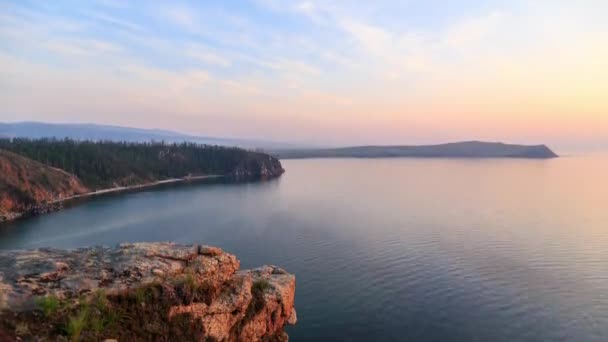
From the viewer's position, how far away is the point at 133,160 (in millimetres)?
153875

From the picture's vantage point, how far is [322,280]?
35750 mm

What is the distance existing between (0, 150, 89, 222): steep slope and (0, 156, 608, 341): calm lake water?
949 cm

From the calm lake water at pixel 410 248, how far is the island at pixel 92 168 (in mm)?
11511

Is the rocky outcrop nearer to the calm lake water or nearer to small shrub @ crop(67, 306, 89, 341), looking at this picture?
the calm lake water

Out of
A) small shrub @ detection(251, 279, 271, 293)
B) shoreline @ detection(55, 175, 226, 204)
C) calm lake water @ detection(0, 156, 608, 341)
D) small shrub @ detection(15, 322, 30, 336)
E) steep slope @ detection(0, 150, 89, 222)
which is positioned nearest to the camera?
small shrub @ detection(15, 322, 30, 336)

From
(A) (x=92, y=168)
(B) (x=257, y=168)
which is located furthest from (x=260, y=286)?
(B) (x=257, y=168)

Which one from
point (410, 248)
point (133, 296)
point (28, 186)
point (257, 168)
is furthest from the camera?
point (257, 168)

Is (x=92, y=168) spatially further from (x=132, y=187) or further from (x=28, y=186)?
(x=28, y=186)

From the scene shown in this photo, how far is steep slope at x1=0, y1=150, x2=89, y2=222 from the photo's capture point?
81.2 metres

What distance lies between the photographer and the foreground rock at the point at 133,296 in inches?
494

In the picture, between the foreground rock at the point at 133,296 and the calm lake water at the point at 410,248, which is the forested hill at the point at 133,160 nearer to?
the calm lake water at the point at 410,248

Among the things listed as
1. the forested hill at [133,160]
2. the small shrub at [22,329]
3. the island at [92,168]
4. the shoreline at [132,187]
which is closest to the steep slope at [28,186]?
the island at [92,168]

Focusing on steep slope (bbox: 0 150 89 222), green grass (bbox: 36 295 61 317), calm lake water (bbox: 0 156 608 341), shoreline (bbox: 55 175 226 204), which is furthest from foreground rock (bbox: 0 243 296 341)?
shoreline (bbox: 55 175 226 204)

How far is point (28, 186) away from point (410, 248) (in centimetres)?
9077
